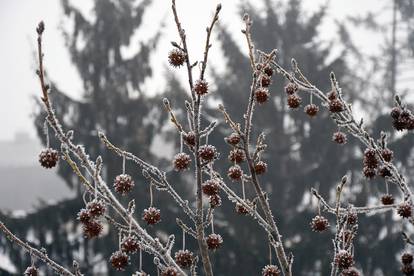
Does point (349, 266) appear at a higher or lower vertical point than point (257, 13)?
lower

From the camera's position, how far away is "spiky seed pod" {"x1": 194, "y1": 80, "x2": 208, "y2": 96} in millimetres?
2432

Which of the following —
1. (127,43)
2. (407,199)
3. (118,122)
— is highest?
(127,43)

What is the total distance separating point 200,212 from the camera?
242 centimetres

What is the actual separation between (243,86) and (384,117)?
15.2 ft

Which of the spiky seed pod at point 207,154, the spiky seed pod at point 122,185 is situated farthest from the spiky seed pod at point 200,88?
the spiky seed pod at point 122,185

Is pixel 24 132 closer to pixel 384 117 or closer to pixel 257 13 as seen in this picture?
pixel 257 13

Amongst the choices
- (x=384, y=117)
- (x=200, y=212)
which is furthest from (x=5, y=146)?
(x=200, y=212)

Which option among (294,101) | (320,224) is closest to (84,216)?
(320,224)

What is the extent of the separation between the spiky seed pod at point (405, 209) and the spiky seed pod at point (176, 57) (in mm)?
1504

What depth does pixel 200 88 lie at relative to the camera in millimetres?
2436

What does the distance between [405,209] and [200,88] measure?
1.38 m

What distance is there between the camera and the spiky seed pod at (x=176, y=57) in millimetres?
2480

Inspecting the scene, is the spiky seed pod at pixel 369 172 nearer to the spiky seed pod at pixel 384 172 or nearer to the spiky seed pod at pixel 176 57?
the spiky seed pod at pixel 384 172

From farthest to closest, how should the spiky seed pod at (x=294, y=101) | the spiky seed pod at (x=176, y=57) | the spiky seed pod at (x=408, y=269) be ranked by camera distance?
the spiky seed pod at (x=294, y=101) → the spiky seed pod at (x=408, y=269) → the spiky seed pod at (x=176, y=57)
